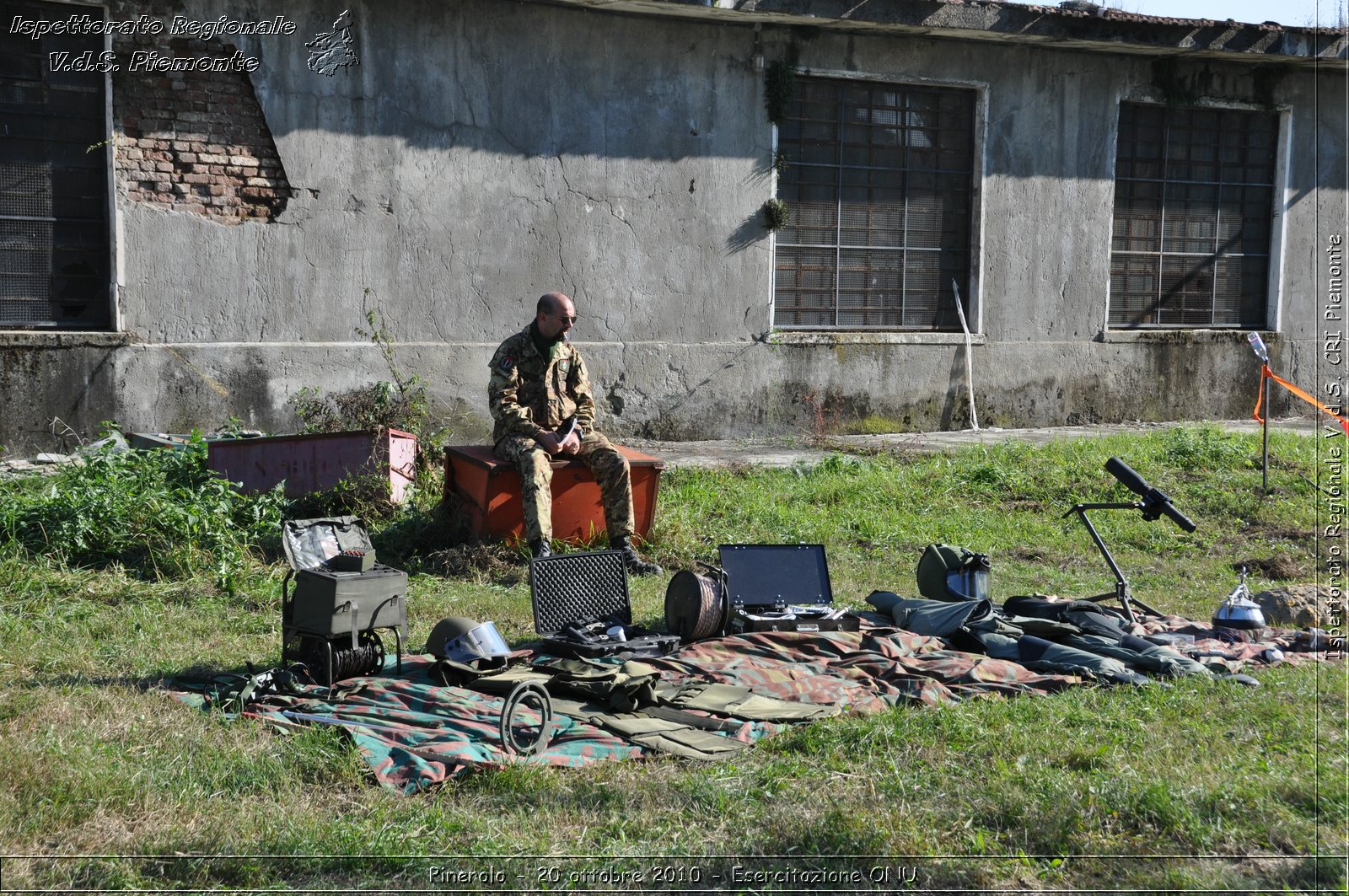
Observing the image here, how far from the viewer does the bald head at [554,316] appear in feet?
26.8

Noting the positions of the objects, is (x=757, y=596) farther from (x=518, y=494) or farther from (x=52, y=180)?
(x=52, y=180)

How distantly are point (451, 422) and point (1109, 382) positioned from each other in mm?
7594

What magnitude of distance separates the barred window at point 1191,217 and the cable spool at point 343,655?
11376mm

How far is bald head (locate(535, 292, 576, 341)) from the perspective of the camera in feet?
26.8

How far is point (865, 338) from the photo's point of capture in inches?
509

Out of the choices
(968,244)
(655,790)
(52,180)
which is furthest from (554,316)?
(968,244)

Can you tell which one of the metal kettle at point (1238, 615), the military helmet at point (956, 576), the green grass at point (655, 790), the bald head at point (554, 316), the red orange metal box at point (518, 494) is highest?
the bald head at point (554, 316)

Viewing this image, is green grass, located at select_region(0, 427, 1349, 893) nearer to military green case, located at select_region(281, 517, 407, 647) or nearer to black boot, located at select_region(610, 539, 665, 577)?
military green case, located at select_region(281, 517, 407, 647)

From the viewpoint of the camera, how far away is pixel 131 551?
7.38 metres

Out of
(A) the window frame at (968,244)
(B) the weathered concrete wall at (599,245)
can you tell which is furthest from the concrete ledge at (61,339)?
(A) the window frame at (968,244)

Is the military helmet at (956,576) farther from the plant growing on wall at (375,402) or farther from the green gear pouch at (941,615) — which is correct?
the plant growing on wall at (375,402)

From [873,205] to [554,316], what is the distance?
19.8 ft

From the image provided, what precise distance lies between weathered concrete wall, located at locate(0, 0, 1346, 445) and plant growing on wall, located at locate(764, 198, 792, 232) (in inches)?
4.4

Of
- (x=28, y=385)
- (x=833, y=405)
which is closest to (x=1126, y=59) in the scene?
(x=833, y=405)
